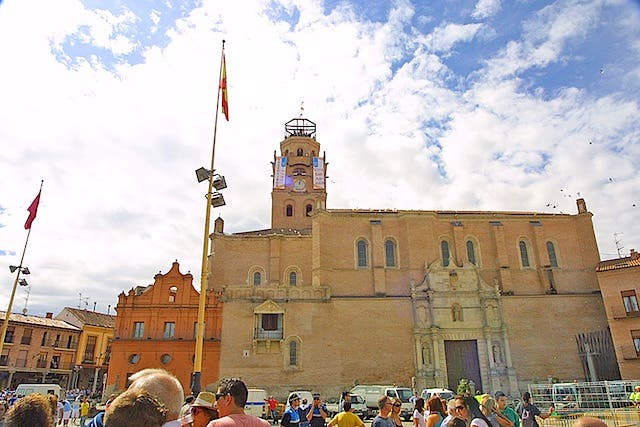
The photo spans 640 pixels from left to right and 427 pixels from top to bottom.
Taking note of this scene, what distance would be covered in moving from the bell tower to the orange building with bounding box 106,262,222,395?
66.8 ft

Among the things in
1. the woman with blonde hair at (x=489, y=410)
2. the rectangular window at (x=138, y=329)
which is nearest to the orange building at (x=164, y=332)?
the rectangular window at (x=138, y=329)

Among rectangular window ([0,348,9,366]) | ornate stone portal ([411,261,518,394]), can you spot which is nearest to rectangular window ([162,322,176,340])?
ornate stone portal ([411,261,518,394])

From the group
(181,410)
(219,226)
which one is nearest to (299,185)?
(219,226)

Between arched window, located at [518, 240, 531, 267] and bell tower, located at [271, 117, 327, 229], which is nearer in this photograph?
arched window, located at [518, 240, 531, 267]

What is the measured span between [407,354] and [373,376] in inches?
119

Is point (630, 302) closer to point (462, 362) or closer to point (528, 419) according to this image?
point (462, 362)

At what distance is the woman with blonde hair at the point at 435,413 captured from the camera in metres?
7.45

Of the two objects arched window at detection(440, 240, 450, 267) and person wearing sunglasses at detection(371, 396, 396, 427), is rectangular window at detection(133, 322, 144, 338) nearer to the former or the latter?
arched window at detection(440, 240, 450, 267)

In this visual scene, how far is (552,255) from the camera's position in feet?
127

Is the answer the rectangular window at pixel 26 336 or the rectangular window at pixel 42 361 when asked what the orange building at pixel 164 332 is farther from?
the rectangular window at pixel 42 361

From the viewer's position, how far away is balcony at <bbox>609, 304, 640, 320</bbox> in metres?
31.9

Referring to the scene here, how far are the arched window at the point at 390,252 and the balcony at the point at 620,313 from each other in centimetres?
1618

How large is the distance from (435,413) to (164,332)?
28.5m

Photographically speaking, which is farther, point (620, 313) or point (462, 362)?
point (462, 362)
